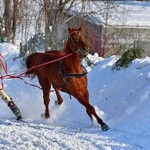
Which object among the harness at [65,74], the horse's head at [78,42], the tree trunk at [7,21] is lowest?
the tree trunk at [7,21]

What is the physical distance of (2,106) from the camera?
1183cm

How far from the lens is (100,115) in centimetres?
1007

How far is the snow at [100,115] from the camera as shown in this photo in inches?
309

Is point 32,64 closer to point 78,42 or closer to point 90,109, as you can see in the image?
point 78,42

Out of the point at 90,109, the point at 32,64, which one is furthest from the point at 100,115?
the point at 32,64

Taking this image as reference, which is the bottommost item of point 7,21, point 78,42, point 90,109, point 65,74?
point 7,21

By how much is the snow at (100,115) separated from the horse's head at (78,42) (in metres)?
1.30

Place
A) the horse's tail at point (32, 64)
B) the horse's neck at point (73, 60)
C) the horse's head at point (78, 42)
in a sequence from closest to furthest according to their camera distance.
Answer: the horse's head at point (78, 42) → the horse's neck at point (73, 60) → the horse's tail at point (32, 64)

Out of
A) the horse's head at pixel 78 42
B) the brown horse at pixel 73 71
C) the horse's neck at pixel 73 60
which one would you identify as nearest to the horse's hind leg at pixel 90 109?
the brown horse at pixel 73 71

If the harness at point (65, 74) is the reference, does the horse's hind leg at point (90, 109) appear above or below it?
below

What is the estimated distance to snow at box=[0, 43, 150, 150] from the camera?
785cm

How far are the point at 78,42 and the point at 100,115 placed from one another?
1598 millimetres

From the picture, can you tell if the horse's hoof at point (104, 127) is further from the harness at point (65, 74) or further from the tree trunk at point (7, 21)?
the tree trunk at point (7, 21)

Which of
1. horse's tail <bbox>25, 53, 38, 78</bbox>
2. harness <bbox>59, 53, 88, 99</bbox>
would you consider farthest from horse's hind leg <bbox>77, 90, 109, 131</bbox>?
horse's tail <bbox>25, 53, 38, 78</bbox>
